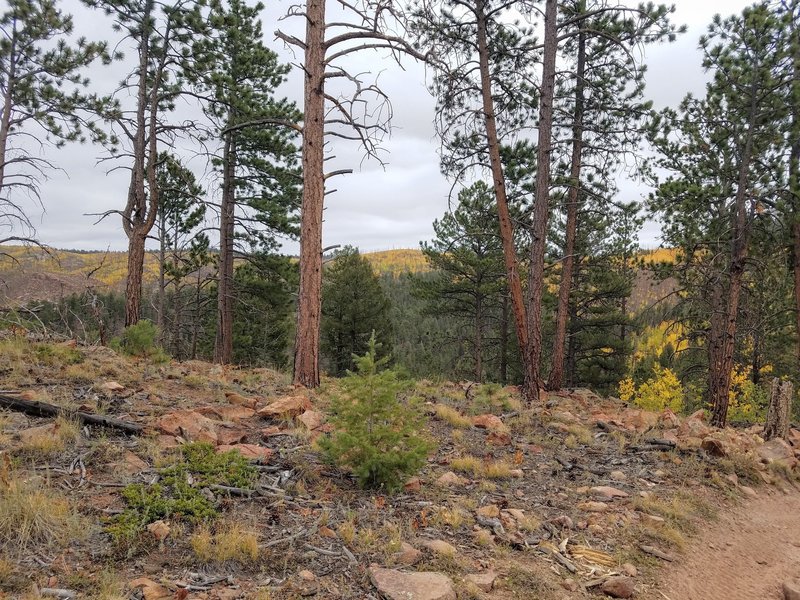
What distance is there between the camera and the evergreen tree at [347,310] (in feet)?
75.5

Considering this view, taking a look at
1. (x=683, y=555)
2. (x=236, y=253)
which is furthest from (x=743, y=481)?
(x=236, y=253)

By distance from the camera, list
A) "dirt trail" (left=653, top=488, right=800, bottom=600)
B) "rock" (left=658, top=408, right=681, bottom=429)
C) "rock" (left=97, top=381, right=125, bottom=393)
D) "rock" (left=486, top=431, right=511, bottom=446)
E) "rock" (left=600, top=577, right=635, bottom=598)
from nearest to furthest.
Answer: "rock" (left=600, top=577, right=635, bottom=598) < "dirt trail" (left=653, top=488, right=800, bottom=600) < "rock" (left=97, top=381, right=125, bottom=393) < "rock" (left=486, top=431, right=511, bottom=446) < "rock" (left=658, top=408, right=681, bottom=429)

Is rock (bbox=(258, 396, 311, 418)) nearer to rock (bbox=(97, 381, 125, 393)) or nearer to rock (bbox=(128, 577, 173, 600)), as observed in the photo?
rock (bbox=(97, 381, 125, 393))

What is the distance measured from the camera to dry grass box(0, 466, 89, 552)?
2850 millimetres

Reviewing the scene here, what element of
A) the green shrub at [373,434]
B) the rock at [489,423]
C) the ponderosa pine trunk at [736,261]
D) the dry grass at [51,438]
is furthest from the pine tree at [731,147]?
the dry grass at [51,438]

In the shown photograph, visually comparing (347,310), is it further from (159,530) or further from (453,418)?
(159,530)

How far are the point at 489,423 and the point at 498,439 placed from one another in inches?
24.7

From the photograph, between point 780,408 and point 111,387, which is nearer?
point 111,387

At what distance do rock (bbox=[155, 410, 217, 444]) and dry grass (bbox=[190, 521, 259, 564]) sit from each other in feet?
4.64

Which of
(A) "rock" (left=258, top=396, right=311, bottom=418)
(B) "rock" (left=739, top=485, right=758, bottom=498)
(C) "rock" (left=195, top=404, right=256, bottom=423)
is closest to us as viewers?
(C) "rock" (left=195, top=404, right=256, bottom=423)

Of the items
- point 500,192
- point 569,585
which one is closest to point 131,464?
point 569,585

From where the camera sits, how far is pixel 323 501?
4.02 meters

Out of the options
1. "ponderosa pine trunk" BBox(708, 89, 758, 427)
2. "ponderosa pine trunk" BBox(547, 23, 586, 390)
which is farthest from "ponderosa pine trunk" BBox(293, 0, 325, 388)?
"ponderosa pine trunk" BBox(708, 89, 758, 427)

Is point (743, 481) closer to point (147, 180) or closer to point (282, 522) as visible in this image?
point (282, 522)
